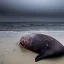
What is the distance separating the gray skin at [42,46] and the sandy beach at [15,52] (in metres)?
0.05

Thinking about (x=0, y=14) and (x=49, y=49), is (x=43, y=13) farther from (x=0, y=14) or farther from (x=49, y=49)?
(x=49, y=49)

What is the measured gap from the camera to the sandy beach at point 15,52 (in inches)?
63.8

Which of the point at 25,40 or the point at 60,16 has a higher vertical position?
the point at 60,16

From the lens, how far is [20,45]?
75.1 inches

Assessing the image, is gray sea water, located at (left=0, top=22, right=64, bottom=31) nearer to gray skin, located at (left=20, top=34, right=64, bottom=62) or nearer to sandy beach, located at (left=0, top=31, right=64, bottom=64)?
sandy beach, located at (left=0, top=31, right=64, bottom=64)

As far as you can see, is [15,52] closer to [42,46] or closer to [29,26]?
[42,46]

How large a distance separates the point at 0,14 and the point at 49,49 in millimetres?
977

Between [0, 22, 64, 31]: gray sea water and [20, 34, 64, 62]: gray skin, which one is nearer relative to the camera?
[20, 34, 64, 62]: gray skin

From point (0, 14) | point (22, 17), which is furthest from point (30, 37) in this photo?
point (0, 14)

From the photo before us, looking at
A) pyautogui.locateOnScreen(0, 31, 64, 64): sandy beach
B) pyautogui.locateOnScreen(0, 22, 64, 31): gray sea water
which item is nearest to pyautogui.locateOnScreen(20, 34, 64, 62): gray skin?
pyautogui.locateOnScreen(0, 31, 64, 64): sandy beach

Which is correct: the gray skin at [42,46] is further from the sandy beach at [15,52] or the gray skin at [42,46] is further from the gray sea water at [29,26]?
the gray sea water at [29,26]

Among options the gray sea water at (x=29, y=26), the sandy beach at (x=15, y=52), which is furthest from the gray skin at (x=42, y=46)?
the gray sea water at (x=29, y=26)

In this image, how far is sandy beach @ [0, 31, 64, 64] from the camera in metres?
1.62

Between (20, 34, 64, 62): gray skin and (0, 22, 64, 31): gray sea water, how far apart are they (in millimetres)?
422
